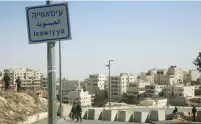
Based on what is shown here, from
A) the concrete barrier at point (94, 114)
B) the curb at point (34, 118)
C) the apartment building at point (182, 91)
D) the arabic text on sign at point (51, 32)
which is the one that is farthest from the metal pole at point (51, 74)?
the apartment building at point (182, 91)

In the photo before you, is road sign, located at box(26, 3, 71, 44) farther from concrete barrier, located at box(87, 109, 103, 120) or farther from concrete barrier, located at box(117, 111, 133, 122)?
concrete barrier, located at box(87, 109, 103, 120)

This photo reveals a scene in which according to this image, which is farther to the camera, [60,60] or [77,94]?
[77,94]

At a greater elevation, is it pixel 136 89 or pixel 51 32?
pixel 51 32

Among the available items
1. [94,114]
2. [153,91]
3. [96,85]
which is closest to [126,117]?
[94,114]

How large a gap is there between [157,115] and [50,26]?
18565 millimetres

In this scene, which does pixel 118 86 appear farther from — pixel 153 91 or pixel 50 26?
pixel 50 26

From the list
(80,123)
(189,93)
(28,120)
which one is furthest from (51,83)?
(189,93)

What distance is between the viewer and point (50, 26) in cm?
457

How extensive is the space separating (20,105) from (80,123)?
3.83m

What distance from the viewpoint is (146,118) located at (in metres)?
22.4

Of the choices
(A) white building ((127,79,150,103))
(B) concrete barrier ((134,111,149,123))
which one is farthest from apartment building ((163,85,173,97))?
(B) concrete barrier ((134,111,149,123))

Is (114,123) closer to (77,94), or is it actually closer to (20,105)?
(20,105)

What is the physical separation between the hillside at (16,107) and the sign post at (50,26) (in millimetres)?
11826

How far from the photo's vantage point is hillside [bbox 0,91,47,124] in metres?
17.3
